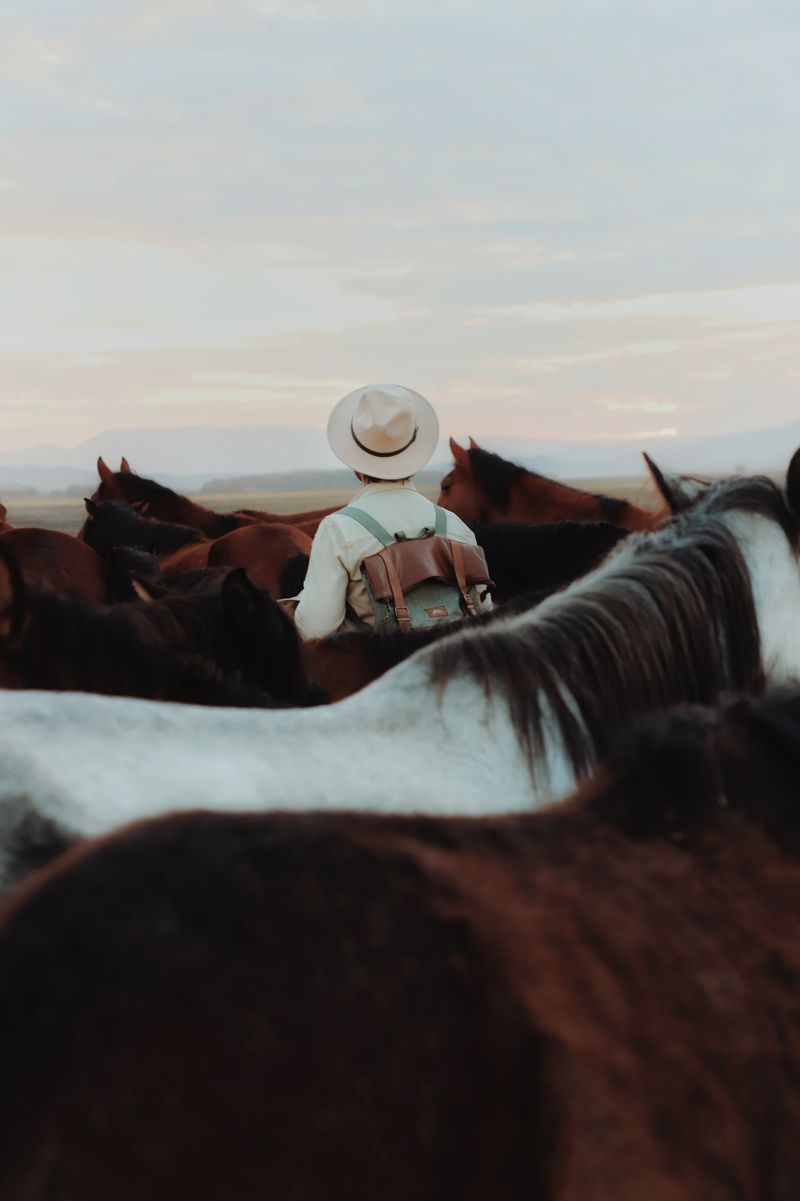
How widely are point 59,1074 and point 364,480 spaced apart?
4.05 m

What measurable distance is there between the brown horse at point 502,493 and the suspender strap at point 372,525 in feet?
14.4

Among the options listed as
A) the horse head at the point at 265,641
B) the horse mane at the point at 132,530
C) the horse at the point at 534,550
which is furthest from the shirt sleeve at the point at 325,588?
the horse mane at the point at 132,530

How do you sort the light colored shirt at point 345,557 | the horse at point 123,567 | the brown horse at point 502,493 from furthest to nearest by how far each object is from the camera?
the brown horse at point 502,493, the horse at point 123,567, the light colored shirt at point 345,557

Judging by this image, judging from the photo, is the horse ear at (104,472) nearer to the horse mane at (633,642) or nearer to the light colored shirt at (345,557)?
the light colored shirt at (345,557)

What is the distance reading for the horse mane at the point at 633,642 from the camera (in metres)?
2.29

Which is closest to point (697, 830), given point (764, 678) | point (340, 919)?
point (340, 919)

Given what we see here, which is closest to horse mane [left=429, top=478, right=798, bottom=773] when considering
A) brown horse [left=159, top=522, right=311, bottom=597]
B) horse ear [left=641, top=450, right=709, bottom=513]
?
horse ear [left=641, top=450, right=709, bottom=513]

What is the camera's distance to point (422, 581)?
432cm

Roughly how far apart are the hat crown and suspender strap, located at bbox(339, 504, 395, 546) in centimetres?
45

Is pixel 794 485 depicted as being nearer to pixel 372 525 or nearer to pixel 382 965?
pixel 372 525

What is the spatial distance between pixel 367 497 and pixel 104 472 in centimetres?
821

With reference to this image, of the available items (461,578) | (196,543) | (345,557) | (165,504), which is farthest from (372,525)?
(165,504)

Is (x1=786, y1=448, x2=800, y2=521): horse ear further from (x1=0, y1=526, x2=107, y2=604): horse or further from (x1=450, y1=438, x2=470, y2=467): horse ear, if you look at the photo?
(x1=450, y1=438, x2=470, y2=467): horse ear

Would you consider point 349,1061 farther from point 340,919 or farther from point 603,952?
point 603,952
